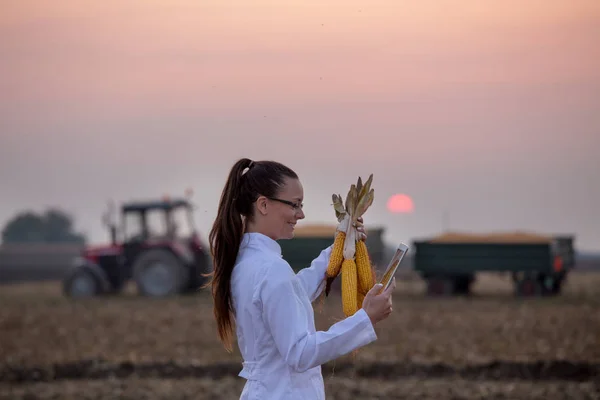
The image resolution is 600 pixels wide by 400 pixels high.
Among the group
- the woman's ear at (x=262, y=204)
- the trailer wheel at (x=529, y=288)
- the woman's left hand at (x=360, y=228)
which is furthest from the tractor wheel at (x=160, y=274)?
the woman's ear at (x=262, y=204)

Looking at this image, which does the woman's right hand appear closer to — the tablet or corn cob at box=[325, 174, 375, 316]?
the tablet

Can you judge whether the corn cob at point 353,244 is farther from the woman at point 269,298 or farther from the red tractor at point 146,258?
the red tractor at point 146,258

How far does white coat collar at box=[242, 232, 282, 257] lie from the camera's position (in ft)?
10.7

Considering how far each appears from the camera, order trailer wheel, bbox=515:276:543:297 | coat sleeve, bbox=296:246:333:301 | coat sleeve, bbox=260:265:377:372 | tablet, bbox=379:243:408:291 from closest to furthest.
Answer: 1. coat sleeve, bbox=260:265:377:372
2. tablet, bbox=379:243:408:291
3. coat sleeve, bbox=296:246:333:301
4. trailer wheel, bbox=515:276:543:297

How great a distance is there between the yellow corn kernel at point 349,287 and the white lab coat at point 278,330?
0.23 metres

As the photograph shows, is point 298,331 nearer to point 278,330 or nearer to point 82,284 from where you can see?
point 278,330

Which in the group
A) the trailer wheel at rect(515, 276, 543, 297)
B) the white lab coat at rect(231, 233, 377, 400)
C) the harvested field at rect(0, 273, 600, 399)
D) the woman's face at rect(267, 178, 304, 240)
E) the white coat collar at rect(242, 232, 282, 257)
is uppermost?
the woman's face at rect(267, 178, 304, 240)

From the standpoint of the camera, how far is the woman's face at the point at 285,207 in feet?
10.8

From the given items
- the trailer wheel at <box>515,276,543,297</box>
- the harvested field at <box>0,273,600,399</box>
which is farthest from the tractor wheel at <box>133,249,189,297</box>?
the trailer wheel at <box>515,276,543,297</box>

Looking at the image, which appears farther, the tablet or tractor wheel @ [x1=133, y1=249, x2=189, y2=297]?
tractor wheel @ [x1=133, y1=249, x2=189, y2=297]

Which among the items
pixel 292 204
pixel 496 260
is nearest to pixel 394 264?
pixel 292 204

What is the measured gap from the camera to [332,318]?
3.58m

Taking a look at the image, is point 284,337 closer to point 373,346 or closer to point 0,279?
A: point 373,346

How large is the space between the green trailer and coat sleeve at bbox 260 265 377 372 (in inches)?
773
